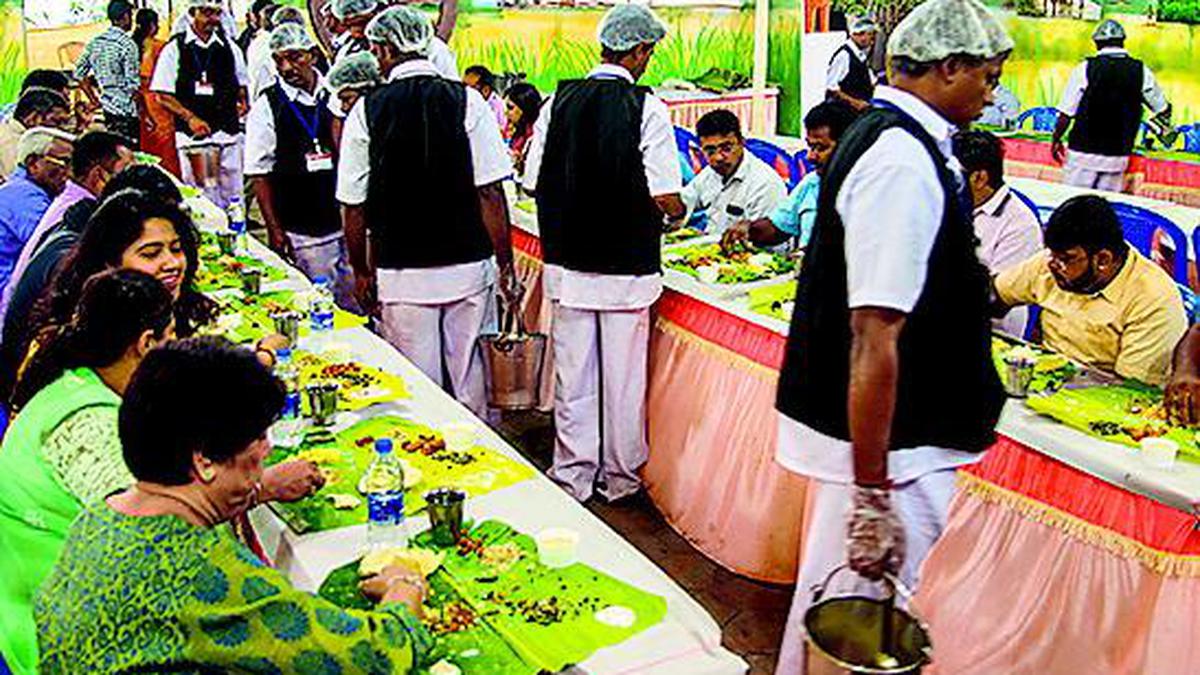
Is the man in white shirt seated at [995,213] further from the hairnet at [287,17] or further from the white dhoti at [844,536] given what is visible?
the hairnet at [287,17]

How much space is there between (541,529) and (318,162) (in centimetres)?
301

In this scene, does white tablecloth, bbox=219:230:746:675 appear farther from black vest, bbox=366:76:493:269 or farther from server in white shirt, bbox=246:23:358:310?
server in white shirt, bbox=246:23:358:310

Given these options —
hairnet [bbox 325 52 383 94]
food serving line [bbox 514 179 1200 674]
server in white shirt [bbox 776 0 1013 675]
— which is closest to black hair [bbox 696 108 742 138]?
food serving line [bbox 514 179 1200 674]

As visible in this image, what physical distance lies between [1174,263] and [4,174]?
16.7 ft

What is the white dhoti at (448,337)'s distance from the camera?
3912mm

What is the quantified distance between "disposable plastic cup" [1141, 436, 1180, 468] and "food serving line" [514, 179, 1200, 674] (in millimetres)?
17

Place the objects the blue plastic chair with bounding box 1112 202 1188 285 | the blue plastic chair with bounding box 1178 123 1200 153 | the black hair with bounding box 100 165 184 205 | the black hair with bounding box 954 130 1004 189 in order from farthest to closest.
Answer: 1. the blue plastic chair with bounding box 1178 123 1200 153
2. the blue plastic chair with bounding box 1112 202 1188 285
3. the black hair with bounding box 954 130 1004 189
4. the black hair with bounding box 100 165 184 205

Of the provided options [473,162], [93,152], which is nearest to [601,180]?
[473,162]

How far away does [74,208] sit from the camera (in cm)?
317

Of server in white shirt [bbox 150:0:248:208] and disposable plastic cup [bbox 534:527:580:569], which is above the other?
server in white shirt [bbox 150:0:248:208]

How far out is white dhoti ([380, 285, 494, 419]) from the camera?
3.91 metres

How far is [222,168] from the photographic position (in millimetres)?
6547

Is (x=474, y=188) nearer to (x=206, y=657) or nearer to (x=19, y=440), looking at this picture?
(x=19, y=440)

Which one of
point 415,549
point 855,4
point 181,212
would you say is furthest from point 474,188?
point 855,4
